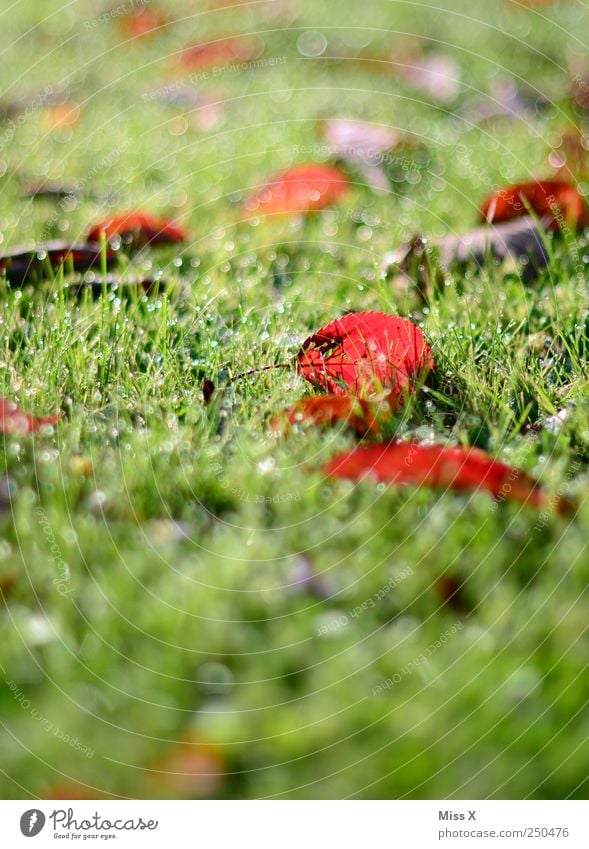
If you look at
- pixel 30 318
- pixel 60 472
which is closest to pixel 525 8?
pixel 30 318

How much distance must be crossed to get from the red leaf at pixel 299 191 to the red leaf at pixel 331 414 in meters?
1.19

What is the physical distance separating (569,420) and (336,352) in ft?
1.41

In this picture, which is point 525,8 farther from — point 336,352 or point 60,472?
point 60,472

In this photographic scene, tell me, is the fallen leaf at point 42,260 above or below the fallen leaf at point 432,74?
below

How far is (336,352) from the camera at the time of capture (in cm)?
166

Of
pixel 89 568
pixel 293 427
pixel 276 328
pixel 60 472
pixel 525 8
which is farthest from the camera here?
pixel 525 8

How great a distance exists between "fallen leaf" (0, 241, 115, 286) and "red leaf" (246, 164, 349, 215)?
609 mm

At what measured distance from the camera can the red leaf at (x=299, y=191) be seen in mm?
2590

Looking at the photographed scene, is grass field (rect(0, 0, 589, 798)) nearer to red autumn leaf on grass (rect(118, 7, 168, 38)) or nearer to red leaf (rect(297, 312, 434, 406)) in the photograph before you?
red leaf (rect(297, 312, 434, 406))
